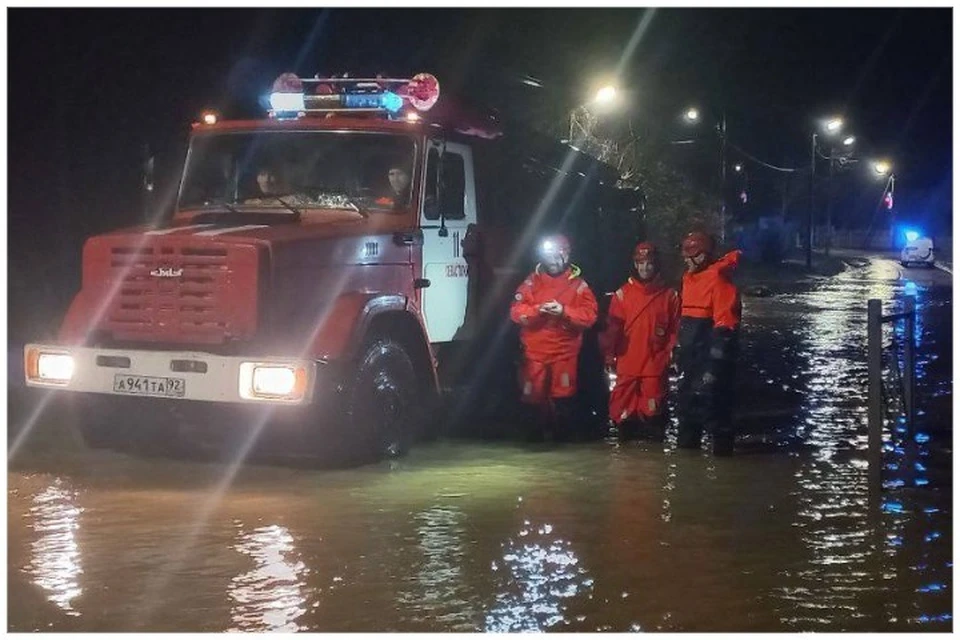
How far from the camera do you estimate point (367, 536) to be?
718cm

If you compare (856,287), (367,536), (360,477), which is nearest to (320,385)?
(360,477)

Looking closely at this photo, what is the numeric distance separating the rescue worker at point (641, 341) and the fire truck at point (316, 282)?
87cm

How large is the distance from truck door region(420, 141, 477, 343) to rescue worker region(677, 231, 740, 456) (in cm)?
165

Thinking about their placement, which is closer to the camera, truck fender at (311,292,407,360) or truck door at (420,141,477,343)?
truck fender at (311,292,407,360)

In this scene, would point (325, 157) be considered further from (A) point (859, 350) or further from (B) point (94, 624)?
(A) point (859, 350)

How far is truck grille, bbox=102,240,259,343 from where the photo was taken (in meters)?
8.35

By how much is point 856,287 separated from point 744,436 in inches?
1035

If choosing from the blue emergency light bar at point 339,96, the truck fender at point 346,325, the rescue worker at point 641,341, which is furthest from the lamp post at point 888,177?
the truck fender at point 346,325

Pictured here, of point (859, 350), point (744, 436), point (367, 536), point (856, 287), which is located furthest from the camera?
point (856, 287)

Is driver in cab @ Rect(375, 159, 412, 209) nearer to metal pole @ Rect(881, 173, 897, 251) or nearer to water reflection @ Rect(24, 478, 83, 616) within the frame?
water reflection @ Rect(24, 478, 83, 616)

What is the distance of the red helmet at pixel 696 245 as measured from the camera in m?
9.71

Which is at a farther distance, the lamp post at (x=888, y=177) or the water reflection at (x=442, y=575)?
the lamp post at (x=888, y=177)

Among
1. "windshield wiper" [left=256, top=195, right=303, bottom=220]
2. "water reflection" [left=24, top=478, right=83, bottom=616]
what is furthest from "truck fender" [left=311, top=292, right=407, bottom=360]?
"water reflection" [left=24, top=478, right=83, bottom=616]

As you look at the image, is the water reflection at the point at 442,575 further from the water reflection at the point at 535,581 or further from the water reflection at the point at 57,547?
the water reflection at the point at 57,547
